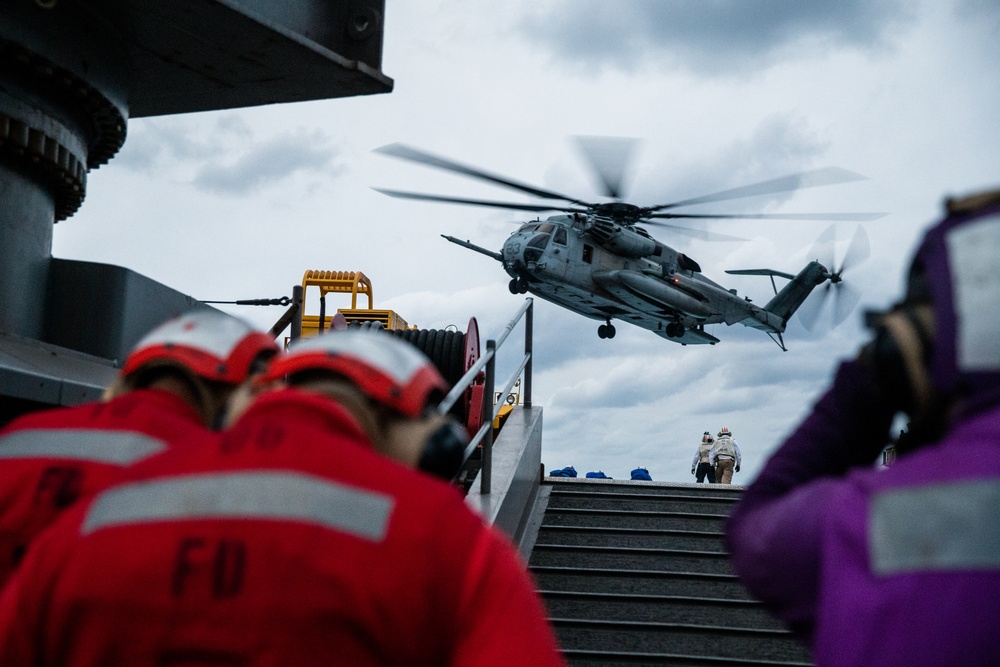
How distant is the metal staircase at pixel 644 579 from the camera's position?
5602 millimetres

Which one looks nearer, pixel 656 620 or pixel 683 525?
pixel 656 620

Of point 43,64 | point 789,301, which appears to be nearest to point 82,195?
point 43,64

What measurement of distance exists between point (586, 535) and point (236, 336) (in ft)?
17.2

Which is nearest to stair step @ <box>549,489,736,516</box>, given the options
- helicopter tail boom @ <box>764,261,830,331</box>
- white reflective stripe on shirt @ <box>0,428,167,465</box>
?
white reflective stripe on shirt @ <box>0,428,167,465</box>

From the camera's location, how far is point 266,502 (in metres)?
1.40

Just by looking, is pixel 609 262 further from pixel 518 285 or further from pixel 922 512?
pixel 922 512

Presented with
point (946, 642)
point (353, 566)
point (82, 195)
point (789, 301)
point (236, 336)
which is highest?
point (789, 301)

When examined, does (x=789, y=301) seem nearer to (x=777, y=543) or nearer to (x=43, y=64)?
(x=43, y=64)

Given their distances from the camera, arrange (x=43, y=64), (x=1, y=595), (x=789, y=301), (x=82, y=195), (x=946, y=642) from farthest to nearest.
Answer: (x=789, y=301) → (x=82, y=195) → (x=43, y=64) → (x=1, y=595) → (x=946, y=642)

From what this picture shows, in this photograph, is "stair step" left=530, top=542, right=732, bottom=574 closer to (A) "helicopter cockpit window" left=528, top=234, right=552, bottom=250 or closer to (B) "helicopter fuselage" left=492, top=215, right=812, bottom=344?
(B) "helicopter fuselage" left=492, top=215, right=812, bottom=344

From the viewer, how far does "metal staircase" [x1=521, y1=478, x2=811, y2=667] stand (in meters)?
5.60

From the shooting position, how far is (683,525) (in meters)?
7.07

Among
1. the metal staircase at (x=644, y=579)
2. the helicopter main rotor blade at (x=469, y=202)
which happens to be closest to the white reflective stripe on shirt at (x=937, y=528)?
the metal staircase at (x=644, y=579)

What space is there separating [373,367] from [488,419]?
4.82m
